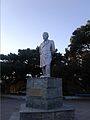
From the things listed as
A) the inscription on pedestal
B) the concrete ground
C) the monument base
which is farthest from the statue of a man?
the concrete ground

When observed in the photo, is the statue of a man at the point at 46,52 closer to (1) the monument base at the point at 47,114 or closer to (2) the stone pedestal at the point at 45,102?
(2) the stone pedestal at the point at 45,102

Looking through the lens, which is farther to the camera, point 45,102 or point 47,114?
point 45,102

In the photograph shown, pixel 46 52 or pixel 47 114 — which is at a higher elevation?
pixel 46 52

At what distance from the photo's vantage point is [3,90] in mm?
36781

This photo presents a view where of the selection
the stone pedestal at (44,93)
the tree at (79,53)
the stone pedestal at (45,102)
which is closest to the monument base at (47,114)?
the stone pedestal at (45,102)

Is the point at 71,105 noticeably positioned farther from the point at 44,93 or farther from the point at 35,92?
the point at 44,93

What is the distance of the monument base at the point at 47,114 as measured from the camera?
38.1ft

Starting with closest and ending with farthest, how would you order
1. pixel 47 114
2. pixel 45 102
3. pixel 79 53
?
pixel 47 114
pixel 45 102
pixel 79 53

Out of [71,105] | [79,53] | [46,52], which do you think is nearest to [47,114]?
[46,52]

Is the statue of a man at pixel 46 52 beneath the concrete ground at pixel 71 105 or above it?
above

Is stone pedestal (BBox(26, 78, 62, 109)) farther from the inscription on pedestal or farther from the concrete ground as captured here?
the concrete ground

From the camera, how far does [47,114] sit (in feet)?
38.6

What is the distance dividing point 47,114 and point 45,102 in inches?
31.7

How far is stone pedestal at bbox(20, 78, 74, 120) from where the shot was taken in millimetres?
11719
